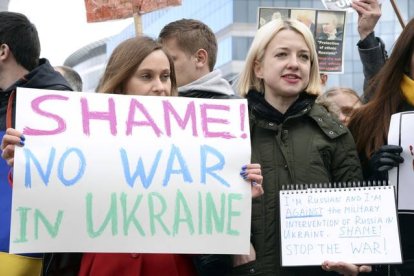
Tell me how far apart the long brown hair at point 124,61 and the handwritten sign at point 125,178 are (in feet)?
0.77

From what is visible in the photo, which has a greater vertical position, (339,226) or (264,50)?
(264,50)

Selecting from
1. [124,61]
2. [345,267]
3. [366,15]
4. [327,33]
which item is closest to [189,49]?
[366,15]

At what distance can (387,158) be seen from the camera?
3.08 m

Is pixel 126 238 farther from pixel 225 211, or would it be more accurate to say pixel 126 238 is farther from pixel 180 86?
pixel 180 86

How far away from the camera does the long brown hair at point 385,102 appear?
3.35m

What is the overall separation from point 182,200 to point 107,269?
0.42m

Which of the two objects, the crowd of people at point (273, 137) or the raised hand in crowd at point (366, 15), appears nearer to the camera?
the crowd of people at point (273, 137)

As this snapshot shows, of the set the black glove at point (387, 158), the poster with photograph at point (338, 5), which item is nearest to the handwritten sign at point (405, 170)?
the black glove at point (387, 158)

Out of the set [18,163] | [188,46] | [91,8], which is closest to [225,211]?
[18,163]

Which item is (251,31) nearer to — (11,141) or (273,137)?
(273,137)

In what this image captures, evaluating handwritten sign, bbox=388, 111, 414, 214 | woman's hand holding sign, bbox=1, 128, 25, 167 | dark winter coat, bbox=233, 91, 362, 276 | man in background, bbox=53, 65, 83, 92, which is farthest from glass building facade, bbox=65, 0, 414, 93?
woman's hand holding sign, bbox=1, 128, 25, 167

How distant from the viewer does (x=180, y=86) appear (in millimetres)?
4457

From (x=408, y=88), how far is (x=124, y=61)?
4.23 feet

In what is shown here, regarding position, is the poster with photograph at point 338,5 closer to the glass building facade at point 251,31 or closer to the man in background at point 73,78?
the man in background at point 73,78
